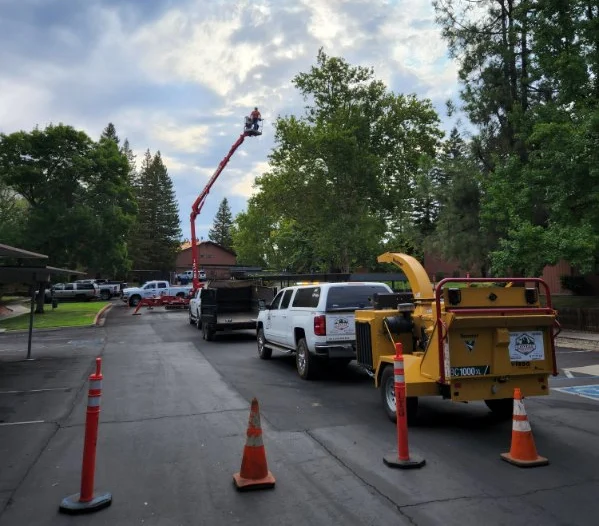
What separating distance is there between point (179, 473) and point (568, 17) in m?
21.9

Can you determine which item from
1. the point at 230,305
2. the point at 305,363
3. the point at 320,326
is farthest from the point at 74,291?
the point at 320,326

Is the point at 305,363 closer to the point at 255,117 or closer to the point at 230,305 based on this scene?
the point at 230,305

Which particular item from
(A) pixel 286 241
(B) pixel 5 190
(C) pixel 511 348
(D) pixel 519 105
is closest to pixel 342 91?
(D) pixel 519 105

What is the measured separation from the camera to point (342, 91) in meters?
40.9

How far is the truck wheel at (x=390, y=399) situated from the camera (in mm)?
6867

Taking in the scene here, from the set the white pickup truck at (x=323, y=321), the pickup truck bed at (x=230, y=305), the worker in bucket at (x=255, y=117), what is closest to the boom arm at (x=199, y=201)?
the worker in bucket at (x=255, y=117)

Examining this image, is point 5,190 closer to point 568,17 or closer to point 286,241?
point 286,241

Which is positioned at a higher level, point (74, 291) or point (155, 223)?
point (155, 223)

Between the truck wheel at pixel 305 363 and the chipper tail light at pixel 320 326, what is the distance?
1.83 feet

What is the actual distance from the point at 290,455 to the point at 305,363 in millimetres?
4799

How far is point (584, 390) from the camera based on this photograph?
9367 mm

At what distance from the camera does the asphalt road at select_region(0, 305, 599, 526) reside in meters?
4.31

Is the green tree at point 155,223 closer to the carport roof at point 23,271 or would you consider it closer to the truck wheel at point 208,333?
the truck wheel at point 208,333

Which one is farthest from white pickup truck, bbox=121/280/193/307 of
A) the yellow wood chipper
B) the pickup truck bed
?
the yellow wood chipper
